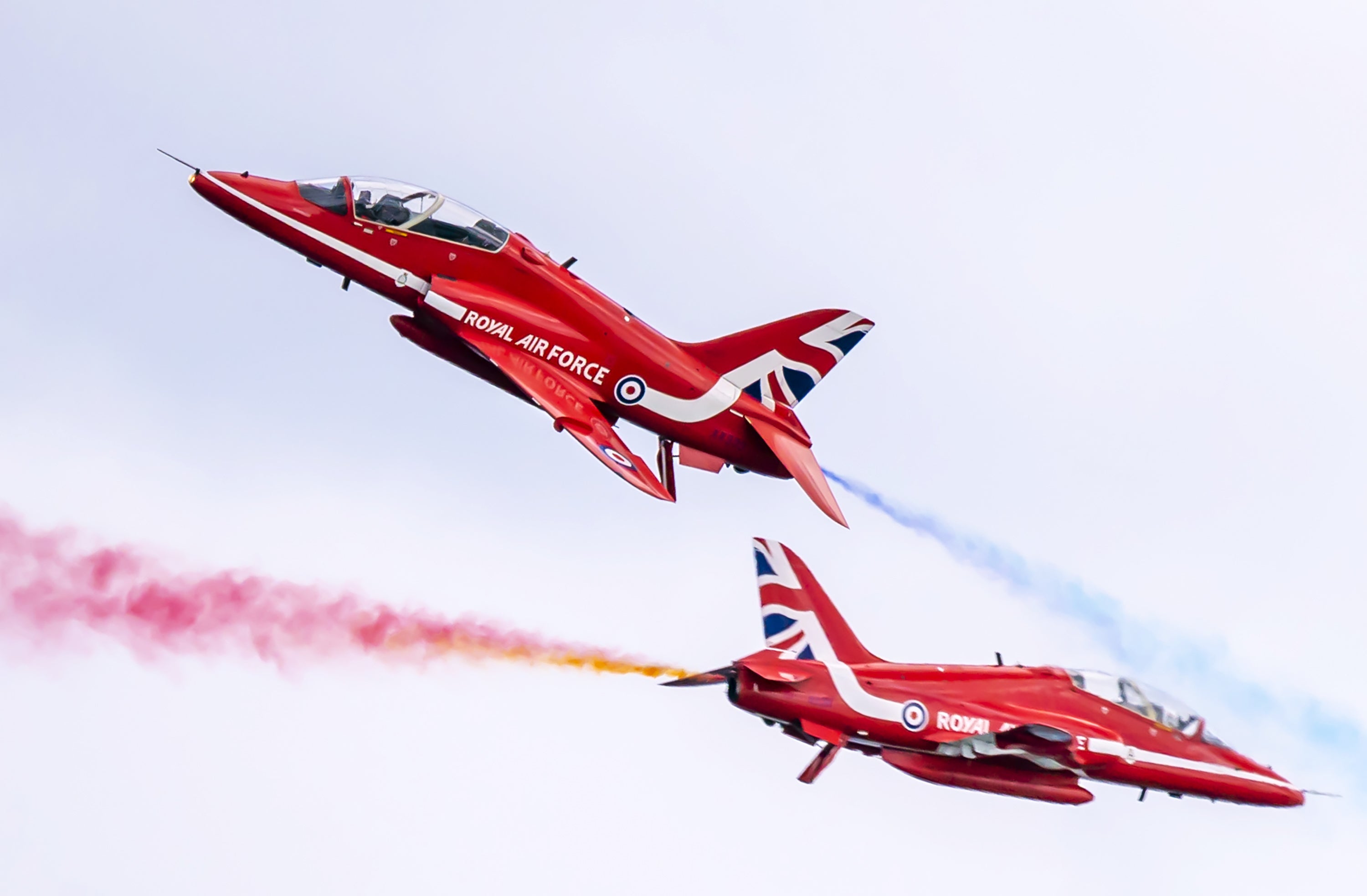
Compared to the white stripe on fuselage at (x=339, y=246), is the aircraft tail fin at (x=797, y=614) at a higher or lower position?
lower

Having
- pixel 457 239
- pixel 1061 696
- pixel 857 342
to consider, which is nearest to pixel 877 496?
pixel 857 342

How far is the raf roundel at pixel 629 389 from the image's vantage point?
127ft

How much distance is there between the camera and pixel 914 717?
3725cm

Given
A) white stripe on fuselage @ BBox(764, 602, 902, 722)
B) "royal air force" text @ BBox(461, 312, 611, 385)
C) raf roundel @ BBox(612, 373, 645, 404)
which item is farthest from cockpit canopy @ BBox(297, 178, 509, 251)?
white stripe on fuselage @ BBox(764, 602, 902, 722)

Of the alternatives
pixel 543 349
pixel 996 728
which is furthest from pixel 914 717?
pixel 543 349

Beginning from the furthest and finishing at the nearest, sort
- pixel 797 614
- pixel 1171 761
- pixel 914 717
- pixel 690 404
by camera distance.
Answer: pixel 797 614 < pixel 690 404 < pixel 1171 761 < pixel 914 717

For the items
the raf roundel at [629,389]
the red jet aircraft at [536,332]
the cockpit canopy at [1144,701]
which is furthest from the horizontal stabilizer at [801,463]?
the cockpit canopy at [1144,701]

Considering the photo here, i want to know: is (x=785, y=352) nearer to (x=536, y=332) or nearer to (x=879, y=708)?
(x=536, y=332)

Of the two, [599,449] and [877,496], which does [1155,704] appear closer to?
[877,496]

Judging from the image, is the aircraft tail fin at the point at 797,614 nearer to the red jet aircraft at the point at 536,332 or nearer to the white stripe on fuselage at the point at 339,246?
the red jet aircraft at the point at 536,332

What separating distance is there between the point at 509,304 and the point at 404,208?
224 centimetres

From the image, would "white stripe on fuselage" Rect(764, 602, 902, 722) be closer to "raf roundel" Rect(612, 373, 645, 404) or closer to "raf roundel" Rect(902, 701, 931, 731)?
"raf roundel" Rect(902, 701, 931, 731)

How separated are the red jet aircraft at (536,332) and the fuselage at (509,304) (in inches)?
0.8

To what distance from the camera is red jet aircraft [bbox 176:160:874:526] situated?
124ft
